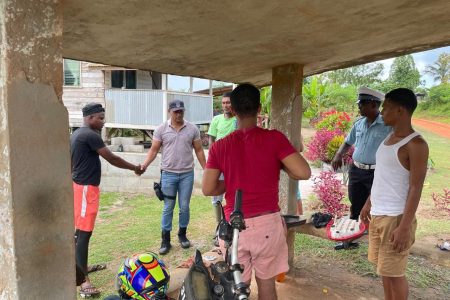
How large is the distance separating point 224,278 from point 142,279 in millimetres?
Answer: 779

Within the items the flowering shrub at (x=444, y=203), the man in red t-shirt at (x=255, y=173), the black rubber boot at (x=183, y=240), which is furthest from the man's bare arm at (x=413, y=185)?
the flowering shrub at (x=444, y=203)

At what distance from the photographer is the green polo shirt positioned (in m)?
5.15

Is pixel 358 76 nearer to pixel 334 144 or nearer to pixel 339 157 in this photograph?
pixel 334 144

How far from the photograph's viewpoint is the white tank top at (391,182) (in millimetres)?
2419

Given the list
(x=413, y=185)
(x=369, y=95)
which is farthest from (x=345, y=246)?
(x=413, y=185)

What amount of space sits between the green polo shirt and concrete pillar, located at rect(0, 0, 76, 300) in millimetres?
3538

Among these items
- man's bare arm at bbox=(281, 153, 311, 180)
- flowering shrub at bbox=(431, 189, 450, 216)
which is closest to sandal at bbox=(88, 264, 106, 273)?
man's bare arm at bbox=(281, 153, 311, 180)

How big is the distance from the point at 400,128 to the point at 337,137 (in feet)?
23.4

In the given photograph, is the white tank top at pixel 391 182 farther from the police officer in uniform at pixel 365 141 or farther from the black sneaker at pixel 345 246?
the black sneaker at pixel 345 246

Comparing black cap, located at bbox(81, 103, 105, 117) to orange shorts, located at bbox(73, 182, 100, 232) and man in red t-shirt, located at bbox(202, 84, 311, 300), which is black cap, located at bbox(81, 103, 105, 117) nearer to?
orange shorts, located at bbox(73, 182, 100, 232)

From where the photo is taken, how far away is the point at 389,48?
3.42 m

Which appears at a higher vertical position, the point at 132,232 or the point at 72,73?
the point at 72,73

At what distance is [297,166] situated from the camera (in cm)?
223

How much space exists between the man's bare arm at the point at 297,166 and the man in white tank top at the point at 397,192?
2.12ft
